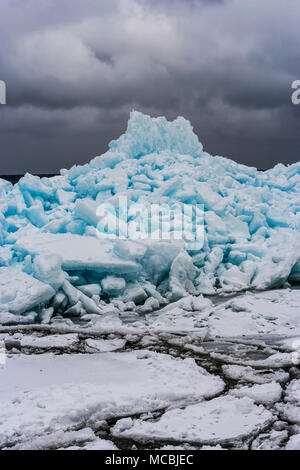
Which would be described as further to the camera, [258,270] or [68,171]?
[68,171]

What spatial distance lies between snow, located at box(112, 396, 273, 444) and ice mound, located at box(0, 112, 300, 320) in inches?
87.8

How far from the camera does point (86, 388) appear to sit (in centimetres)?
294

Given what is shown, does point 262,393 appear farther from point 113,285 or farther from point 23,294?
point 23,294

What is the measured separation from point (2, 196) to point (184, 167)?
295 cm

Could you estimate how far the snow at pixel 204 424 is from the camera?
2.39 metres

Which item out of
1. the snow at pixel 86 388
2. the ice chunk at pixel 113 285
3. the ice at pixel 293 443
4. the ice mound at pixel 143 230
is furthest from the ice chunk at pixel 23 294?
the ice at pixel 293 443

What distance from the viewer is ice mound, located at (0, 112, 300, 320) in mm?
5027

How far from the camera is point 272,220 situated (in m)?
7.23

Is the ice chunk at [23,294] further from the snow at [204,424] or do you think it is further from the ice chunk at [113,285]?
the snow at [204,424]

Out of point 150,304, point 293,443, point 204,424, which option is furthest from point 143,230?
point 293,443
